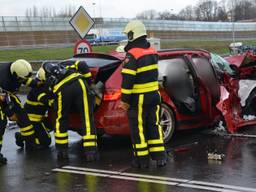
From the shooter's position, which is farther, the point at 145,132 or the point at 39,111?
the point at 39,111

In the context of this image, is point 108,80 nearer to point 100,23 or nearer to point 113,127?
point 113,127

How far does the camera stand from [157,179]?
607cm

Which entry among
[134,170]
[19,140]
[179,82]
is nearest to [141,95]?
[134,170]

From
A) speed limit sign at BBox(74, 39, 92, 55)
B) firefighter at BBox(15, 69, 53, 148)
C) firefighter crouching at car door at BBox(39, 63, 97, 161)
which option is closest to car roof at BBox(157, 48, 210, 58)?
firefighter crouching at car door at BBox(39, 63, 97, 161)

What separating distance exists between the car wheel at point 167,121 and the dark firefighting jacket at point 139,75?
1345 millimetres

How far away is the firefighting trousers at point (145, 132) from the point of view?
660 centimetres

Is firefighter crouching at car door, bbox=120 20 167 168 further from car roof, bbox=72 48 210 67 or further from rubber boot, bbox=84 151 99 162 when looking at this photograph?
car roof, bbox=72 48 210 67

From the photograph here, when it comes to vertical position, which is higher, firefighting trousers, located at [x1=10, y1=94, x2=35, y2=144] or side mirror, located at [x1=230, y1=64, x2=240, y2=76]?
side mirror, located at [x1=230, y1=64, x2=240, y2=76]

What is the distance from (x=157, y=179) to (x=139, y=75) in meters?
1.36

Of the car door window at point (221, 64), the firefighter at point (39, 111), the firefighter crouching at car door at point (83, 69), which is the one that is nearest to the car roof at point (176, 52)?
the car door window at point (221, 64)

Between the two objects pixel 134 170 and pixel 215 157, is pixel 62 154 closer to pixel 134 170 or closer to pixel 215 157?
pixel 134 170

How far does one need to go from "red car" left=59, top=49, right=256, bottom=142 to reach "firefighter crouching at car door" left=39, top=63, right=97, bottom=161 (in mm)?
276

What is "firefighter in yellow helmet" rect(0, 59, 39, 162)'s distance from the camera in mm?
7902

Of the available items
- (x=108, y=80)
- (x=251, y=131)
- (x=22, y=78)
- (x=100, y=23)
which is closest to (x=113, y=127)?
(x=108, y=80)
